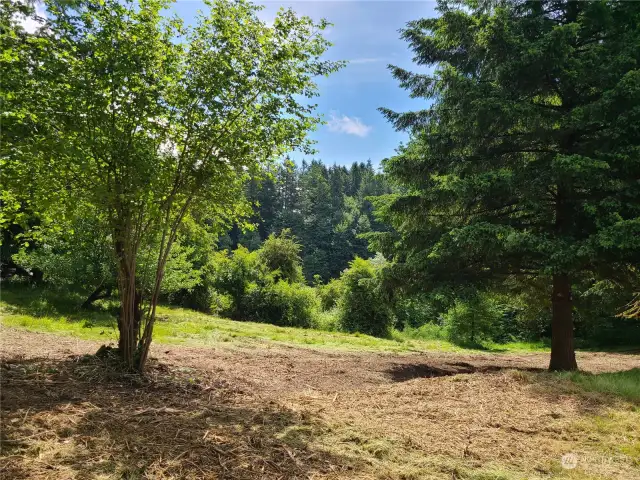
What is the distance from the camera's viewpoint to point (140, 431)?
11.7 ft

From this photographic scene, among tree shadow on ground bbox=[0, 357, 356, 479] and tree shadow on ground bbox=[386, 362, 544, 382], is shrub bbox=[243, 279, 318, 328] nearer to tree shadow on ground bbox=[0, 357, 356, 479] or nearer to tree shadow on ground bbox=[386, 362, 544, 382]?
tree shadow on ground bbox=[386, 362, 544, 382]

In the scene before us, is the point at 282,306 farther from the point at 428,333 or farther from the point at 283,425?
the point at 283,425

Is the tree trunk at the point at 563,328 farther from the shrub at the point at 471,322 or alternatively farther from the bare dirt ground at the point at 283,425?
the shrub at the point at 471,322

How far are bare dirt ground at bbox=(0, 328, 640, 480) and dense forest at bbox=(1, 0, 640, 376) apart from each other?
116 centimetres

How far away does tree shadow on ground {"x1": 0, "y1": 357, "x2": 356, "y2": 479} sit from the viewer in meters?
2.94

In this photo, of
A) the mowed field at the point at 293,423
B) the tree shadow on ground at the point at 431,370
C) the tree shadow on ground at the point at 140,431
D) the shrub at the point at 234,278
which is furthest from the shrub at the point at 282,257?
the tree shadow on ground at the point at 140,431

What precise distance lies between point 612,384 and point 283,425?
533 centimetres

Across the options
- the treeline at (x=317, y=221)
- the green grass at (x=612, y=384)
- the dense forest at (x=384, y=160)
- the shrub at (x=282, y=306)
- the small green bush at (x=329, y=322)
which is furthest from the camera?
the treeline at (x=317, y=221)

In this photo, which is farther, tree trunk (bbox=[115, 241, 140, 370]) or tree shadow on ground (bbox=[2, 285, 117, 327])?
tree shadow on ground (bbox=[2, 285, 117, 327])

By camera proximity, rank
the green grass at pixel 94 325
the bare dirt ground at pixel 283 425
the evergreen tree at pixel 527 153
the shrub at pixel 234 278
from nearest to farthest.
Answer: the bare dirt ground at pixel 283 425, the evergreen tree at pixel 527 153, the green grass at pixel 94 325, the shrub at pixel 234 278

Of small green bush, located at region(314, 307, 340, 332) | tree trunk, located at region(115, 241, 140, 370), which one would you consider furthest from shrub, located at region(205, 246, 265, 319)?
tree trunk, located at region(115, 241, 140, 370)

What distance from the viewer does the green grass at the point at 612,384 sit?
6.04 metres

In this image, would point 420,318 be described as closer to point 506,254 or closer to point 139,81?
point 506,254

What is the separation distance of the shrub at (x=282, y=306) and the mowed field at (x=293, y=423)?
14616 mm
